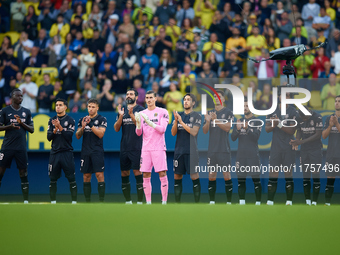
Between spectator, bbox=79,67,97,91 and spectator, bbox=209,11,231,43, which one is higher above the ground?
spectator, bbox=209,11,231,43

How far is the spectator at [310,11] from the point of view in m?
12.9

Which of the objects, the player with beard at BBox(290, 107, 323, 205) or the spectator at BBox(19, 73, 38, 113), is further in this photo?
the spectator at BBox(19, 73, 38, 113)

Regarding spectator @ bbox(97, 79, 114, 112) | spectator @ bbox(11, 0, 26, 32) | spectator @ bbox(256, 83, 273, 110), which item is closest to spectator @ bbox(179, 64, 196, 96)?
spectator @ bbox(97, 79, 114, 112)

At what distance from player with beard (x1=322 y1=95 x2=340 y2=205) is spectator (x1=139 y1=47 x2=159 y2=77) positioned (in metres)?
5.53

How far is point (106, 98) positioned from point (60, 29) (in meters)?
3.28

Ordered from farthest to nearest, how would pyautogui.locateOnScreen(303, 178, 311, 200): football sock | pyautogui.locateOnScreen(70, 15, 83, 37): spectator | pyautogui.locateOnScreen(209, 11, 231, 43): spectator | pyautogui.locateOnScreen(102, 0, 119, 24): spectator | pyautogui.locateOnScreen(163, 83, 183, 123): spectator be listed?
pyautogui.locateOnScreen(102, 0, 119, 24): spectator → pyautogui.locateOnScreen(70, 15, 83, 37): spectator → pyautogui.locateOnScreen(209, 11, 231, 43): spectator → pyautogui.locateOnScreen(163, 83, 183, 123): spectator → pyautogui.locateOnScreen(303, 178, 311, 200): football sock

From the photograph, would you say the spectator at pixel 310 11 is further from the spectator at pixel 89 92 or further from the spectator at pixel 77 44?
the spectator at pixel 77 44

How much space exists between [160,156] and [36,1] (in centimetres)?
864

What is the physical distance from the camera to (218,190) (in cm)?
1066

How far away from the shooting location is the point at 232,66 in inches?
477

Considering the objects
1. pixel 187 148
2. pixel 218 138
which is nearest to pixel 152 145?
pixel 187 148

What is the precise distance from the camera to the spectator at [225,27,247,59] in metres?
12.4

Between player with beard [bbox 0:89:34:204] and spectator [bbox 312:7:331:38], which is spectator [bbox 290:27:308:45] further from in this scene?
player with beard [bbox 0:89:34:204]

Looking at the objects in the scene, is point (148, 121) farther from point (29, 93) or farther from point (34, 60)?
point (34, 60)
